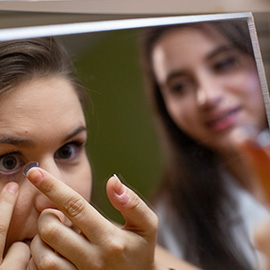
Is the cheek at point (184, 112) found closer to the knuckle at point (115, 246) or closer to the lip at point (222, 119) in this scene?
the lip at point (222, 119)

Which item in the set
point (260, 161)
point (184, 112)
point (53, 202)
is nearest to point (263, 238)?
point (260, 161)

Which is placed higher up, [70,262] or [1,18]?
[1,18]

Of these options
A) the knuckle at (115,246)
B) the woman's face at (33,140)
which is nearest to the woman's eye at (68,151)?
the woman's face at (33,140)

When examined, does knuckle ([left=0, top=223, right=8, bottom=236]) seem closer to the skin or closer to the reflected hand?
the skin

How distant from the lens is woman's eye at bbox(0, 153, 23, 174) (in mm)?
402

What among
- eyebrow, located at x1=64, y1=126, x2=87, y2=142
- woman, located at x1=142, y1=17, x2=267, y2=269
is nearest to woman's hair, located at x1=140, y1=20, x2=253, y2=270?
woman, located at x1=142, y1=17, x2=267, y2=269

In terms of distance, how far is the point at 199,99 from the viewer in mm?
539

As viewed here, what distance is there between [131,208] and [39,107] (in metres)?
0.15

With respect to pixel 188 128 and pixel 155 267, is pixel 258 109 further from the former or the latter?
pixel 155 267

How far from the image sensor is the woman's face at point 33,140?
404 mm

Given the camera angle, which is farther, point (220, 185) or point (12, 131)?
point (220, 185)

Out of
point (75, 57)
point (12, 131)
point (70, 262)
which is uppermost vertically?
point (75, 57)

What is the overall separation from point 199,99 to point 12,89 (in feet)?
0.83

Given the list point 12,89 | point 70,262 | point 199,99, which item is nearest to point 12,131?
point 12,89
